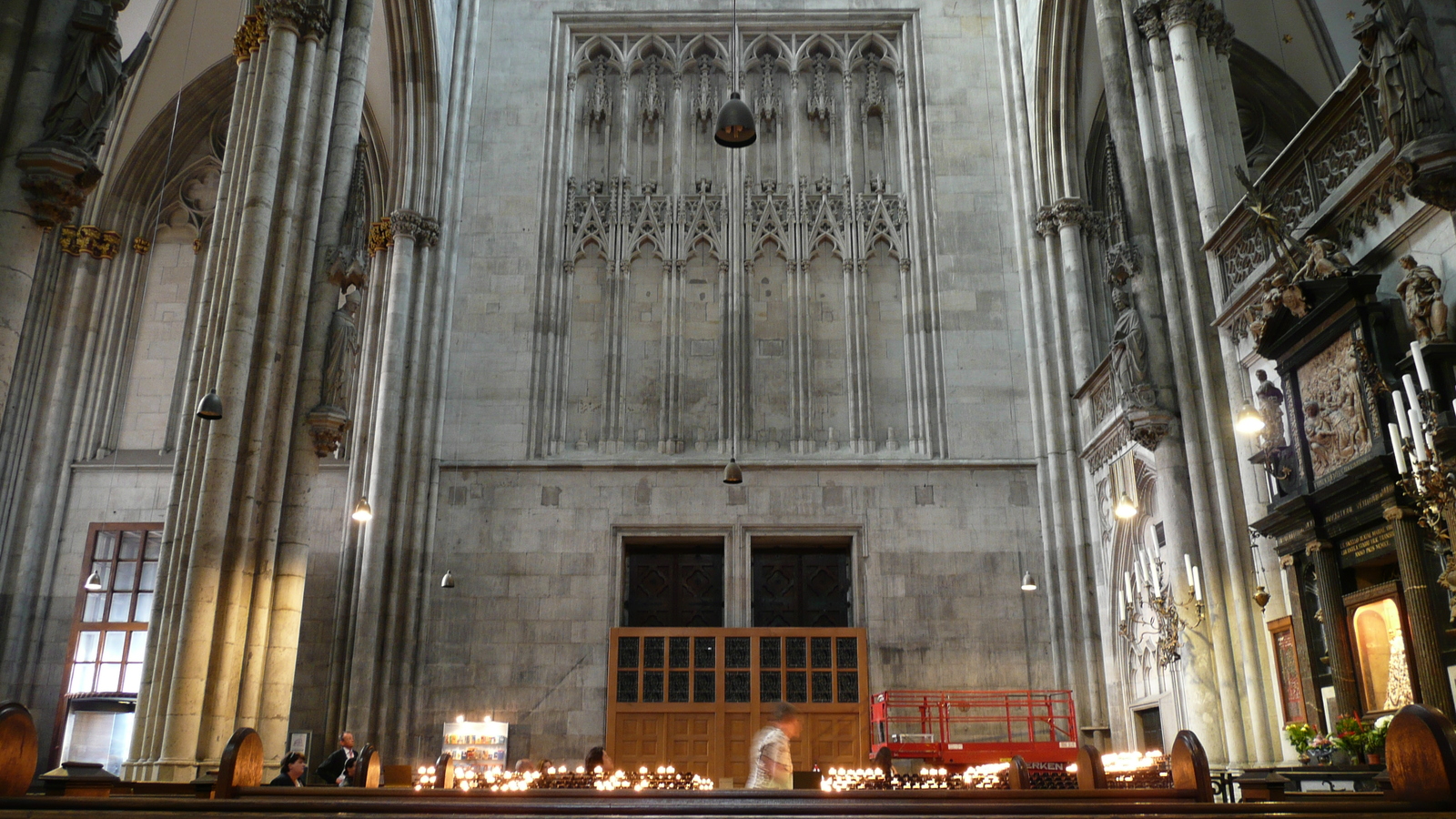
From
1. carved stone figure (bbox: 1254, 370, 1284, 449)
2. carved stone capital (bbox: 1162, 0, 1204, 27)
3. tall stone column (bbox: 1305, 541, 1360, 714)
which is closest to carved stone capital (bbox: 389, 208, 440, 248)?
carved stone capital (bbox: 1162, 0, 1204, 27)

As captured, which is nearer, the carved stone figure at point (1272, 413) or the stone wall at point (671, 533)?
the carved stone figure at point (1272, 413)

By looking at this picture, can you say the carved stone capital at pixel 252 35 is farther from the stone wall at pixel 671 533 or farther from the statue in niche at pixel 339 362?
the stone wall at pixel 671 533

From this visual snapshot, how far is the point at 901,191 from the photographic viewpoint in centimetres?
1977

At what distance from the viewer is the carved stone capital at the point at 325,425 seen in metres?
11.4

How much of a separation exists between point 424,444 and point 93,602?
7.11m

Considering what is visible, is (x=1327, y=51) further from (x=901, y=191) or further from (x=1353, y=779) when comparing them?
(x=1353, y=779)

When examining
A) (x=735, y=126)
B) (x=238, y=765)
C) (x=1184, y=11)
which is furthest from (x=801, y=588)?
(x=238, y=765)

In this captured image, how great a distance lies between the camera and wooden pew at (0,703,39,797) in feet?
12.9

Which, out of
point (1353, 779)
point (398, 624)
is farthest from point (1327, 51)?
point (398, 624)

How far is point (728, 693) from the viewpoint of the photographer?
16.9 meters

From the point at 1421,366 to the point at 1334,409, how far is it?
4.91ft

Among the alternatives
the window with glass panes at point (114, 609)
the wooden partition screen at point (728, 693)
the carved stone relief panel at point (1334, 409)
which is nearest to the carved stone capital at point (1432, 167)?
the carved stone relief panel at point (1334, 409)

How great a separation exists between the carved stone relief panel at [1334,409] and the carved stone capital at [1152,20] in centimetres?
511

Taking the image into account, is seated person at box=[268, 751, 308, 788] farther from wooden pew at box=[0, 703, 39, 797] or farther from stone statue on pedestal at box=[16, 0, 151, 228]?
wooden pew at box=[0, 703, 39, 797]
